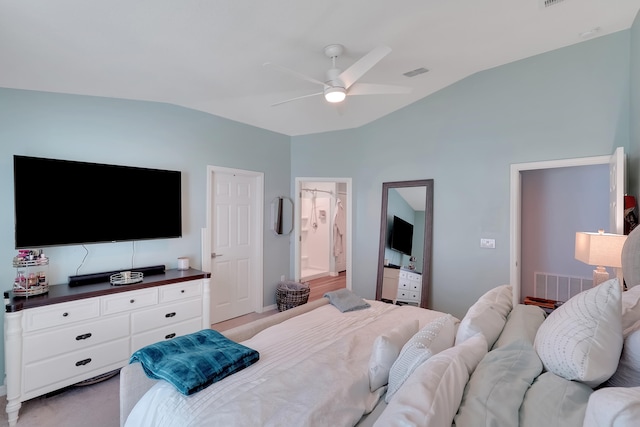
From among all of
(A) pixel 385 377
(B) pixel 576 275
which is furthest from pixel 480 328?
(B) pixel 576 275

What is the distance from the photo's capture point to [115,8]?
191 centimetres

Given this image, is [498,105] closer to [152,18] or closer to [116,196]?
[152,18]

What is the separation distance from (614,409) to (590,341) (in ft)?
1.38

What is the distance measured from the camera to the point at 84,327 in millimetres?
2527

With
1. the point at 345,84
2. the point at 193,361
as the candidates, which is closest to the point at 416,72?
the point at 345,84

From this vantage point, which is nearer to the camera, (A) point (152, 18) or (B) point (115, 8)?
(B) point (115, 8)

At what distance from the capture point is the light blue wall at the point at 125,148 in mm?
2553

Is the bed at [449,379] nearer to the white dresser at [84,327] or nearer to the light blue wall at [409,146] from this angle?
the white dresser at [84,327]

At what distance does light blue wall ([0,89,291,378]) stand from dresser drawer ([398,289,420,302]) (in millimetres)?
1912

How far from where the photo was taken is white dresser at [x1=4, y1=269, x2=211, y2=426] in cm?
223

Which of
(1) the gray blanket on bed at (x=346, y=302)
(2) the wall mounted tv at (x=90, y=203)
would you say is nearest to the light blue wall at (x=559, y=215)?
(1) the gray blanket on bed at (x=346, y=302)

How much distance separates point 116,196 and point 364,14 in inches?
108

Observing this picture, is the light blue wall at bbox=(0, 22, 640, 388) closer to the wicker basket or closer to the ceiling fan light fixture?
the wicker basket

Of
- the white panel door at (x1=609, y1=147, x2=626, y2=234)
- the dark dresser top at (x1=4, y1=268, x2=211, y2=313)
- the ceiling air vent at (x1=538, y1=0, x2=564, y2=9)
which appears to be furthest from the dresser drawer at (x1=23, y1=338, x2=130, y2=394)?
the ceiling air vent at (x1=538, y1=0, x2=564, y2=9)
